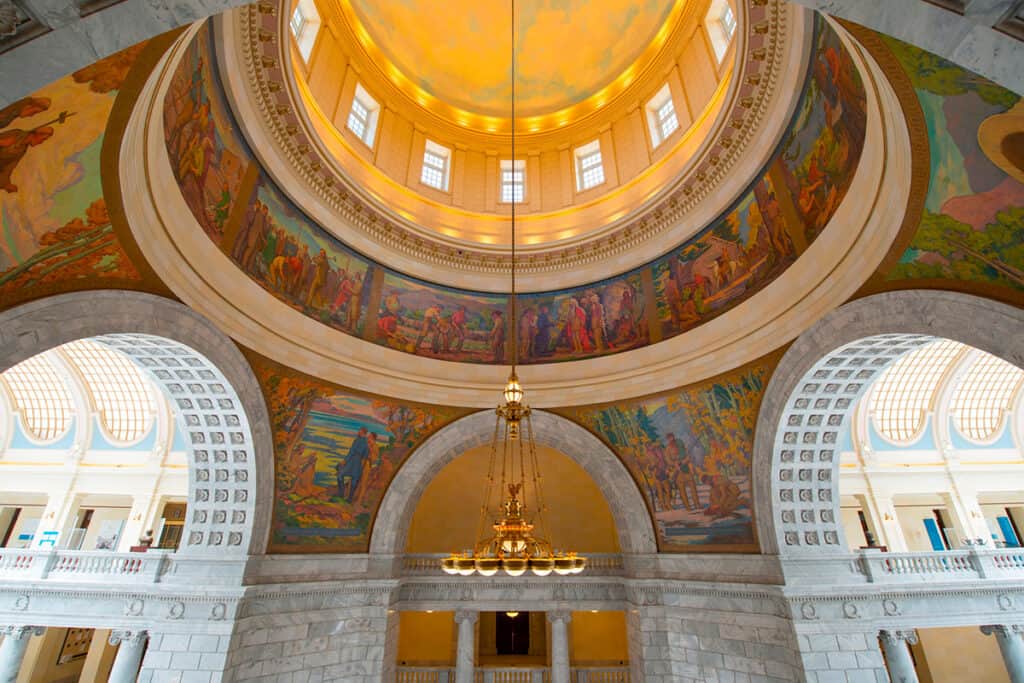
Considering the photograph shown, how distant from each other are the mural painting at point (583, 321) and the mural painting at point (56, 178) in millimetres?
10276

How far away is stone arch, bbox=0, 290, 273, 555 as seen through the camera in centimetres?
817

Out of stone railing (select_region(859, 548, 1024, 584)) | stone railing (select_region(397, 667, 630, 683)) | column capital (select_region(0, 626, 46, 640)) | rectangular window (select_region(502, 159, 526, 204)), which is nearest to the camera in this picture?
stone railing (select_region(859, 548, 1024, 584))

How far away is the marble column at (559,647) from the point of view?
47.6 feet

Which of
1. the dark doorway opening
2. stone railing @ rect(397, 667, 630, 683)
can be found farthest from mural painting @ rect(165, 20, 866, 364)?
the dark doorway opening

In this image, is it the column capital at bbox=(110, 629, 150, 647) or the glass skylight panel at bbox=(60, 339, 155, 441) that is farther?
the glass skylight panel at bbox=(60, 339, 155, 441)

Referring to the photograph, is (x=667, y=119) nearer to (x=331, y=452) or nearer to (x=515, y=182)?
(x=515, y=182)

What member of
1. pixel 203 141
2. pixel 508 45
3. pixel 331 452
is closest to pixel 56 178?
pixel 203 141

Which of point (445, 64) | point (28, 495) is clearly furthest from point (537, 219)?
point (28, 495)

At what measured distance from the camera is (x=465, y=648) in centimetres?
1477

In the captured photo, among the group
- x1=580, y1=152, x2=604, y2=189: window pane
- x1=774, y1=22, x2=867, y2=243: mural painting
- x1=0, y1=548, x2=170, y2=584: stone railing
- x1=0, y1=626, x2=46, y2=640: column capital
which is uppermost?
x1=580, y1=152, x2=604, y2=189: window pane

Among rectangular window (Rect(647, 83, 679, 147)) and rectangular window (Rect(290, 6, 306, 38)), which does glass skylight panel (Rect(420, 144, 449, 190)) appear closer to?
rectangular window (Rect(290, 6, 306, 38))

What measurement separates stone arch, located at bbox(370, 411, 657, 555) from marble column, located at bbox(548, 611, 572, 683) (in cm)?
278

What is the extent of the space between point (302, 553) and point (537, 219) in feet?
37.9

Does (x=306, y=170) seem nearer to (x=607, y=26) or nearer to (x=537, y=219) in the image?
(x=537, y=219)
